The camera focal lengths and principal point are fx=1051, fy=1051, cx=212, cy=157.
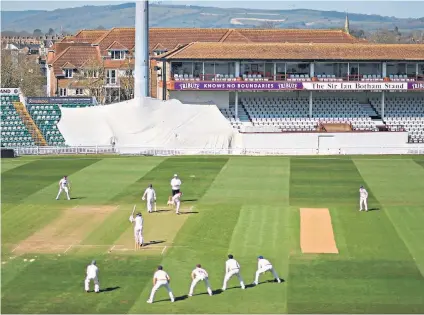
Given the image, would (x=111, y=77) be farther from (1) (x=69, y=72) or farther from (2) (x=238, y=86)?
(2) (x=238, y=86)

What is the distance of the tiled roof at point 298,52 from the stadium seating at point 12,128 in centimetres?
873

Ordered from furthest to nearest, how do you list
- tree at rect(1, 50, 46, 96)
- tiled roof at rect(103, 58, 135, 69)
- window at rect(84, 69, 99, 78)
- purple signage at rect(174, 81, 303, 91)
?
tree at rect(1, 50, 46, 96) < tiled roof at rect(103, 58, 135, 69) < window at rect(84, 69, 99, 78) < purple signage at rect(174, 81, 303, 91)

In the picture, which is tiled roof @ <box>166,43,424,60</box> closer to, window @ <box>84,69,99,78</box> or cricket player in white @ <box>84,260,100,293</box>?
window @ <box>84,69,99,78</box>

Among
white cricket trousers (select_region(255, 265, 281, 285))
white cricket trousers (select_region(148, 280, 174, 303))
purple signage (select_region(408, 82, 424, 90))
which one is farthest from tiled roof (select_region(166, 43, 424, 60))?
white cricket trousers (select_region(148, 280, 174, 303))

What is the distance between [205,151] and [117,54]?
100 ft

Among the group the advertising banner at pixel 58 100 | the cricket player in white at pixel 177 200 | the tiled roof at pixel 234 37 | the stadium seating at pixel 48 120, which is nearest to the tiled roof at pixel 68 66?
the tiled roof at pixel 234 37

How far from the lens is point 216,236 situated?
96.7ft

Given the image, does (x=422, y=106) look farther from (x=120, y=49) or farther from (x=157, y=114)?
(x=120, y=49)

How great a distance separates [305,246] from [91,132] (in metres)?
26.4

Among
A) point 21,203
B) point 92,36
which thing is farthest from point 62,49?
point 21,203

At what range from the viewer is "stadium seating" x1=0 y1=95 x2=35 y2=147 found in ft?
170

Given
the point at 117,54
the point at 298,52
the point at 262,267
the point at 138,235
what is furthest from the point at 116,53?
the point at 262,267

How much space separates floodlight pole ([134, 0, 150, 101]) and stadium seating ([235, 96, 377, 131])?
202 inches

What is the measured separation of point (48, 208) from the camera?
33.9m
